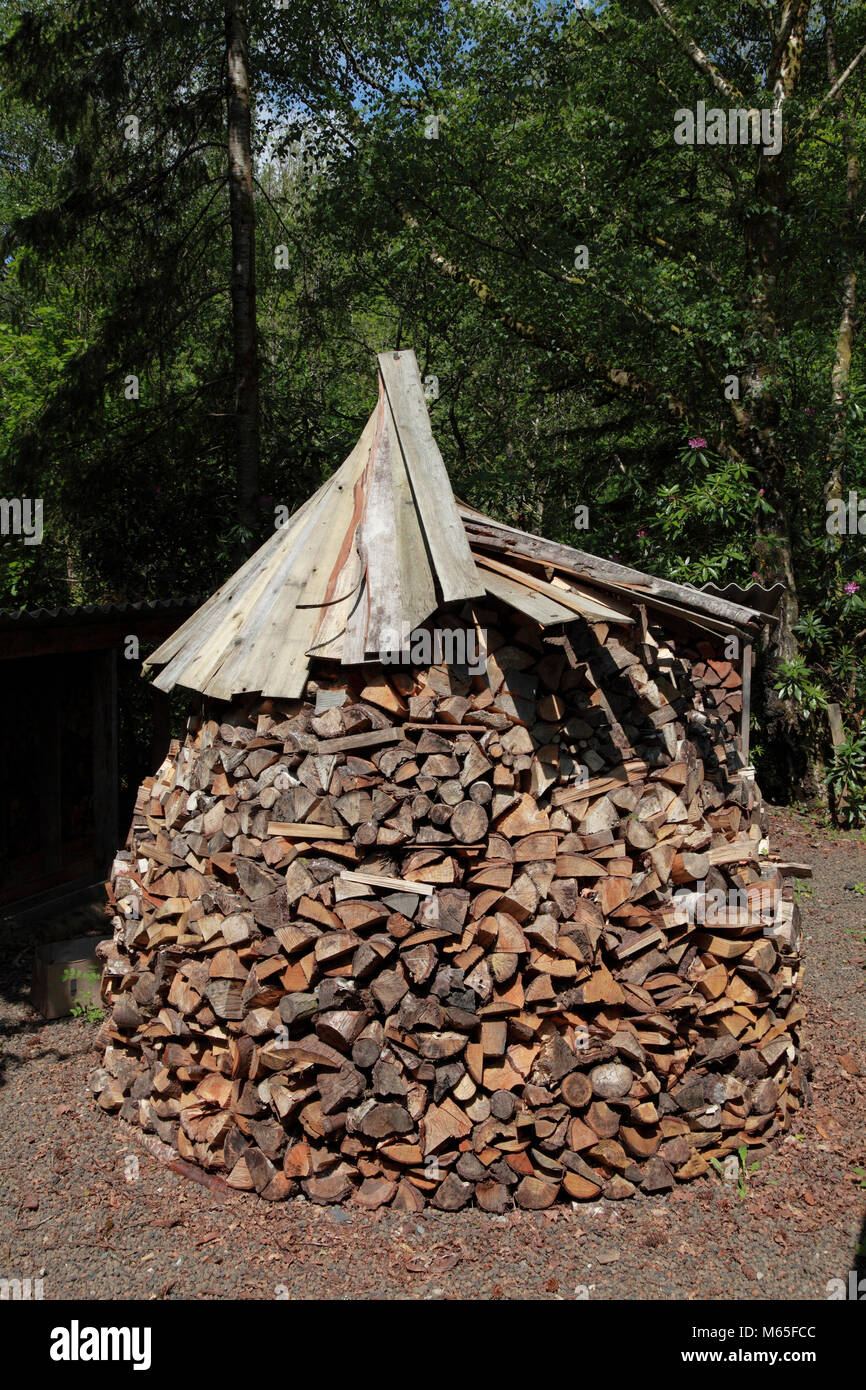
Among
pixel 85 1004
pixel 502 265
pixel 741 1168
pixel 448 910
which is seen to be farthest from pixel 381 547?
pixel 502 265

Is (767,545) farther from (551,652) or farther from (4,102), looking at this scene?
(4,102)

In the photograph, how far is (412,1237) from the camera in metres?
3.97

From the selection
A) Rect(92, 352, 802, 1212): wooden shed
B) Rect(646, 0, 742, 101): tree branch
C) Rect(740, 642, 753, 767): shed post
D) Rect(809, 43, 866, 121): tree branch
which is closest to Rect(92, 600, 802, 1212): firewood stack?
Rect(92, 352, 802, 1212): wooden shed

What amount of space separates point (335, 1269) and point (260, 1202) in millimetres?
559

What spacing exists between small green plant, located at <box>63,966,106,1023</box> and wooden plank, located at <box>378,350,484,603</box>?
3848 millimetres

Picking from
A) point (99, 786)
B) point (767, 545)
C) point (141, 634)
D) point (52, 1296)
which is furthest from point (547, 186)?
point (52, 1296)

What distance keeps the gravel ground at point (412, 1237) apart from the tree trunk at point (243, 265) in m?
7.60

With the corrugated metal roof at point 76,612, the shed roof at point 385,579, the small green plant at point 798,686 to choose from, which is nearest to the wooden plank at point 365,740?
the shed roof at point 385,579

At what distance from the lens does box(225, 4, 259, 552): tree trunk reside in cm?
1073

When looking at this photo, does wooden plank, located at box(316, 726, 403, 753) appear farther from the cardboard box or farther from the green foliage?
the green foliage

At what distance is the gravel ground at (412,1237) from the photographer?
12.3 feet

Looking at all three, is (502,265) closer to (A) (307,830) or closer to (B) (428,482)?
(B) (428,482)

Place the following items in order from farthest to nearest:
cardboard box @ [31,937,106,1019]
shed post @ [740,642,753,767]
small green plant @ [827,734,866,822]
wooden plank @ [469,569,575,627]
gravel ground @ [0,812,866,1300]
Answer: small green plant @ [827,734,866,822], shed post @ [740,642,753,767], cardboard box @ [31,937,106,1019], wooden plank @ [469,569,575,627], gravel ground @ [0,812,866,1300]

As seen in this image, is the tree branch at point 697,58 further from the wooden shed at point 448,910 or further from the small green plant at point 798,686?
the wooden shed at point 448,910
